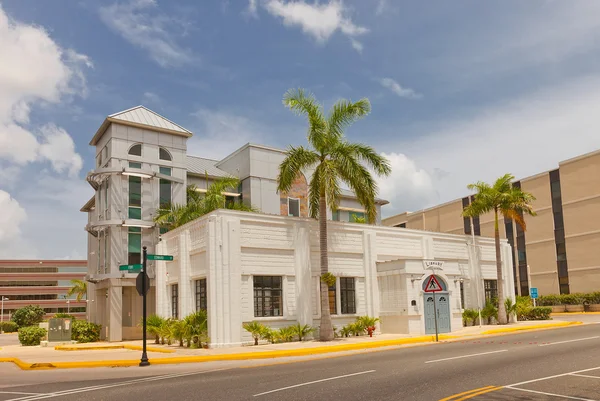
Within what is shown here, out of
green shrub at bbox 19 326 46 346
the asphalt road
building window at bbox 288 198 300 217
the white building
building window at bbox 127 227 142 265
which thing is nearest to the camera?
the asphalt road

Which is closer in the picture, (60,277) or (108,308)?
(108,308)

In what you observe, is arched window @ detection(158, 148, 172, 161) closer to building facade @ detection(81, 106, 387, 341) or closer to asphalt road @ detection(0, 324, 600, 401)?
building facade @ detection(81, 106, 387, 341)

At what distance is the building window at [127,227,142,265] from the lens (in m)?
35.8

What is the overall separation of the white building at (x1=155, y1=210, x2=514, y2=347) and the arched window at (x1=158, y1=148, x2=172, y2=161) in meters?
8.61

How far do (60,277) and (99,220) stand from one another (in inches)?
2864

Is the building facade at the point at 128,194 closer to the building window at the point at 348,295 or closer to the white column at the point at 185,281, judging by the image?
the white column at the point at 185,281

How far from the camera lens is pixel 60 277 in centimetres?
10206

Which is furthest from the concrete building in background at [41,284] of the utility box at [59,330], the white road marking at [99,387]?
the white road marking at [99,387]

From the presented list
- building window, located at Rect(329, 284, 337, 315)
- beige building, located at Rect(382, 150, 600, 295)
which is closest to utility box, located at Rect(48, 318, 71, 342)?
building window, located at Rect(329, 284, 337, 315)

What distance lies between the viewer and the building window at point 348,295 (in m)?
28.7

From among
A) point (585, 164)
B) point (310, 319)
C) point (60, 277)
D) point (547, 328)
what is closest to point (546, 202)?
point (585, 164)

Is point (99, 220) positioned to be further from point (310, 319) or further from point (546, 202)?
point (546, 202)

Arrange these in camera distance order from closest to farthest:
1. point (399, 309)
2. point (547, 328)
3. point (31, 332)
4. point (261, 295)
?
point (261, 295) → point (399, 309) → point (547, 328) → point (31, 332)

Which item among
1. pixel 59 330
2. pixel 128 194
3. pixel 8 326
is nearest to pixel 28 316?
pixel 8 326
